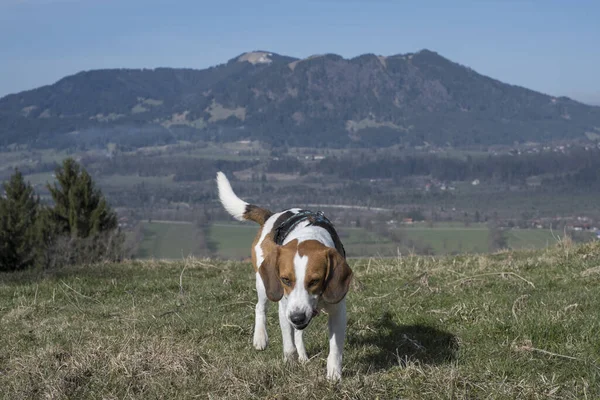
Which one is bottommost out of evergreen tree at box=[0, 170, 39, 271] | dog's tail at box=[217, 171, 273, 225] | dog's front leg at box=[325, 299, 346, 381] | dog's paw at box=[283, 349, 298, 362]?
evergreen tree at box=[0, 170, 39, 271]

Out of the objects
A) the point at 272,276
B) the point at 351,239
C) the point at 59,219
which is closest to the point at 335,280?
the point at 272,276

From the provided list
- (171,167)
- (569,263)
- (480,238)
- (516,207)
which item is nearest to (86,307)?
(569,263)

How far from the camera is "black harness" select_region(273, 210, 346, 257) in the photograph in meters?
6.37

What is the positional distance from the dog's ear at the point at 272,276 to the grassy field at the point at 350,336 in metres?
0.52

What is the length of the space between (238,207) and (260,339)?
193 cm

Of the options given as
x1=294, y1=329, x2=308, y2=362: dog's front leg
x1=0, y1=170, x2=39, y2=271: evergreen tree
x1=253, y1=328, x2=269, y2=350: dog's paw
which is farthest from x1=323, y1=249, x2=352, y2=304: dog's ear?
x1=0, y1=170, x2=39, y2=271: evergreen tree

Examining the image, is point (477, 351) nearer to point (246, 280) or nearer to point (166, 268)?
point (246, 280)

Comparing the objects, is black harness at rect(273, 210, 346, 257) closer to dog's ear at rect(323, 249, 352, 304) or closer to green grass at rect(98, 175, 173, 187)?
dog's ear at rect(323, 249, 352, 304)

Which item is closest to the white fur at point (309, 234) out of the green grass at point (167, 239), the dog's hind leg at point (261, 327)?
the dog's hind leg at point (261, 327)

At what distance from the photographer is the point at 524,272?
32.1ft

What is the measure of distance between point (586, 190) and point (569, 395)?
435ft

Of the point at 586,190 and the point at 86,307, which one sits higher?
the point at 86,307

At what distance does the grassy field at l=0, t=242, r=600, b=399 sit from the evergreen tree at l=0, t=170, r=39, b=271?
26761mm

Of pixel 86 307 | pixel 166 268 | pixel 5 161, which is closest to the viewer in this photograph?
pixel 86 307
